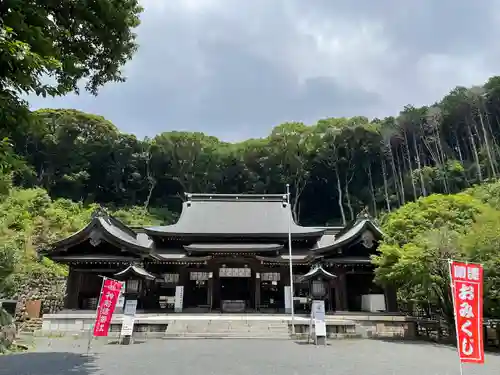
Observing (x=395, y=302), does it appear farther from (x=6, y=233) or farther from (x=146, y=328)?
(x=6, y=233)

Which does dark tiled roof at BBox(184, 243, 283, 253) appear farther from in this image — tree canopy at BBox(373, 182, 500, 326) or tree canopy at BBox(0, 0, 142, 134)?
tree canopy at BBox(0, 0, 142, 134)

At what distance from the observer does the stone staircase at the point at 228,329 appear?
49.9ft

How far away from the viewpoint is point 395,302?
19.8m

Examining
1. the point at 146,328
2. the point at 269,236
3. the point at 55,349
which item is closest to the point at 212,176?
the point at 269,236

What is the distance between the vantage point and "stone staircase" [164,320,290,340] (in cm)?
1521

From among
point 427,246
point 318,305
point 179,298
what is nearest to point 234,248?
point 179,298

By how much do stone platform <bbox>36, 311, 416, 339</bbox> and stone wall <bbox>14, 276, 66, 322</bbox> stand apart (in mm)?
3423

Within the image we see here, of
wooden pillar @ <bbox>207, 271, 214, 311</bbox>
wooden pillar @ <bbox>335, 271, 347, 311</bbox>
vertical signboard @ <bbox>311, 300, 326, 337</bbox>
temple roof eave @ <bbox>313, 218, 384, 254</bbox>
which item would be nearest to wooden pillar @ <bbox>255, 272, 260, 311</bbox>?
wooden pillar @ <bbox>207, 271, 214, 311</bbox>

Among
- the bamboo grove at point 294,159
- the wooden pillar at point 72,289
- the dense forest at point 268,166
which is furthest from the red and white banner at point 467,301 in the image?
the bamboo grove at point 294,159

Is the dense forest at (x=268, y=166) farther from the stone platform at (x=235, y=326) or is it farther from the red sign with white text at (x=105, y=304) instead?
the red sign with white text at (x=105, y=304)

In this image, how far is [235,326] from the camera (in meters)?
16.1

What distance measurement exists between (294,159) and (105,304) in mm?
41105

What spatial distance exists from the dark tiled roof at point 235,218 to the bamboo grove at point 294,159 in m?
21.2

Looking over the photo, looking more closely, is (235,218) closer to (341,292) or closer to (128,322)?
(341,292)
